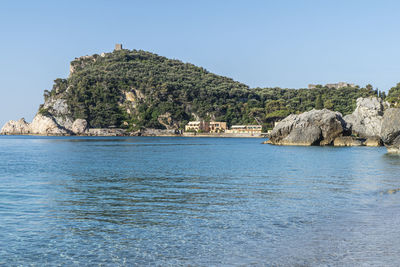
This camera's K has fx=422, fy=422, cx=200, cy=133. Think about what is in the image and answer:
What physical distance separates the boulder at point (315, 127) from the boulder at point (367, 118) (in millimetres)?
5695

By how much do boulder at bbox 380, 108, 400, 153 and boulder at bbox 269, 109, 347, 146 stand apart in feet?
89.3

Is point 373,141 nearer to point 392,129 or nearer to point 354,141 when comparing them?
point 354,141

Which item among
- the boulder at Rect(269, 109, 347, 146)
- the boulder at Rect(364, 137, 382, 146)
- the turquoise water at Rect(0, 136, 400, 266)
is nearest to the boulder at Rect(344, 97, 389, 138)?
the boulder at Rect(364, 137, 382, 146)

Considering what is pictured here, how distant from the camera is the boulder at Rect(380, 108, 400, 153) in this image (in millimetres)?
53125

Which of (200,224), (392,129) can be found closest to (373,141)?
(392,129)

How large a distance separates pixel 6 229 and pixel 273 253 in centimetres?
883

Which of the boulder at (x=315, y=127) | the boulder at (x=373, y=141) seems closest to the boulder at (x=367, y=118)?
the boulder at (x=373, y=141)

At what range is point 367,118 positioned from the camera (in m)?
90.2

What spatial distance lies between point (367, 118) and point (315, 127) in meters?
12.6

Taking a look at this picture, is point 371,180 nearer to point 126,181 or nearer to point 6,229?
point 126,181

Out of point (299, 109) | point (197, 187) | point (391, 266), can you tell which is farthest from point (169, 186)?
point (299, 109)

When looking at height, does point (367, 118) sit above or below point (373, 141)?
above

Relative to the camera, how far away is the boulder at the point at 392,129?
5312cm

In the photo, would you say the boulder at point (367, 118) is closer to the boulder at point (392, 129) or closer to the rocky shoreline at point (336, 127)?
the rocky shoreline at point (336, 127)
